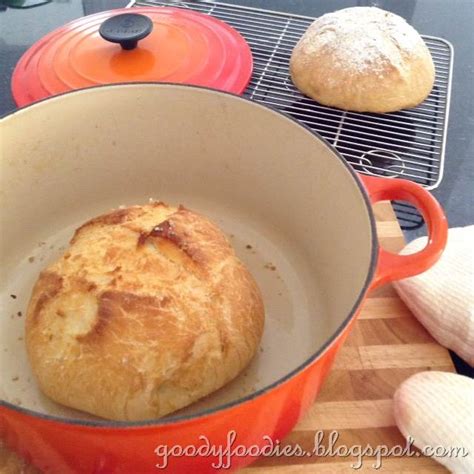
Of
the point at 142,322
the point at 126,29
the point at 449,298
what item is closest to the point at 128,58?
the point at 126,29

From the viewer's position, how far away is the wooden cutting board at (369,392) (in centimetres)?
A: 63

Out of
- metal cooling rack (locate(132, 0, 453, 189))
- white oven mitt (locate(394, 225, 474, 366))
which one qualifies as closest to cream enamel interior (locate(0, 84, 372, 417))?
white oven mitt (locate(394, 225, 474, 366))

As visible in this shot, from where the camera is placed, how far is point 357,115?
1.12 metres

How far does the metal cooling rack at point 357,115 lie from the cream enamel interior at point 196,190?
235mm

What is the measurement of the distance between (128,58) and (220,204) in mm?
367

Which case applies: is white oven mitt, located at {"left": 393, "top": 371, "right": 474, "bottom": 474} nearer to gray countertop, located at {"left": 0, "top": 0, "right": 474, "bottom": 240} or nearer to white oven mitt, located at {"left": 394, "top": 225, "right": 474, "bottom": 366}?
white oven mitt, located at {"left": 394, "top": 225, "right": 474, "bottom": 366}

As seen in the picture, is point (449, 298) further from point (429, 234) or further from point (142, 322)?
point (142, 322)

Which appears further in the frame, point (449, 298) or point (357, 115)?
point (357, 115)

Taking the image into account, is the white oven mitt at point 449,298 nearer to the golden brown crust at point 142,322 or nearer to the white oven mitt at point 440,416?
the white oven mitt at point 440,416

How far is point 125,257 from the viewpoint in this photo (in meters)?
0.71

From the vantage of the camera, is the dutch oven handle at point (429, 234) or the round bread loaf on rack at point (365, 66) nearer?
the dutch oven handle at point (429, 234)

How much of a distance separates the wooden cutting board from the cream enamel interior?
6cm

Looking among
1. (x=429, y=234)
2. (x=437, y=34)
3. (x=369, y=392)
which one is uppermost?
(x=429, y=234)

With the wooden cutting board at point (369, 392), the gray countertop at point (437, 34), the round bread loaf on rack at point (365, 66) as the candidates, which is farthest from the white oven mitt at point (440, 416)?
the round bread loaf on rack at point (365, 66)
